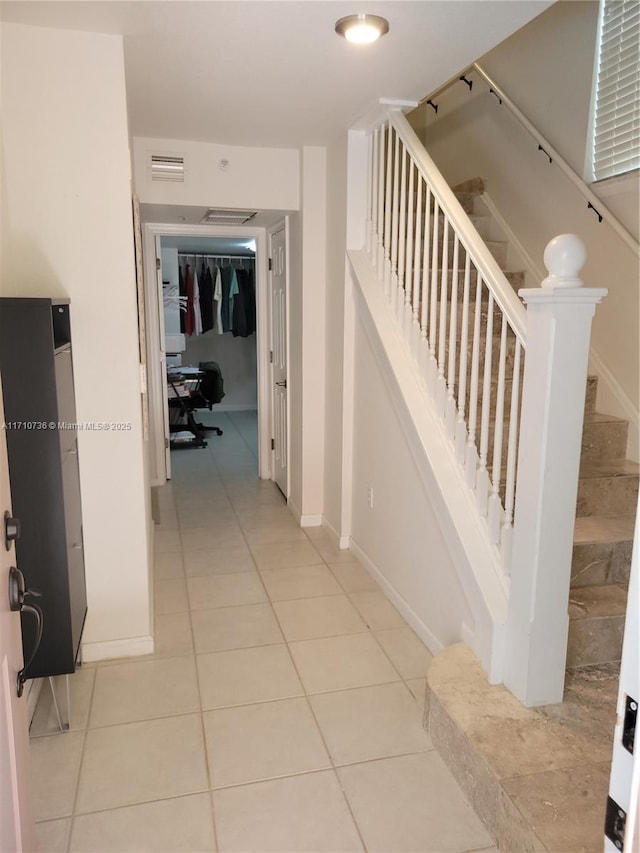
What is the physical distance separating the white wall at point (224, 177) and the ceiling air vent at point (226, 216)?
13 centimetres

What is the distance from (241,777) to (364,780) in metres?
0.40

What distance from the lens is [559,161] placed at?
3.25 metres

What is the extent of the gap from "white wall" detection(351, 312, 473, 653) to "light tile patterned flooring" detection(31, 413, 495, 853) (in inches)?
6.9

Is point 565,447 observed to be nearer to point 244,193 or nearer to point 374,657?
point 374,657

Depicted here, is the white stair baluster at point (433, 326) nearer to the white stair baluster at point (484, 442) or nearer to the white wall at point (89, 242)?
the white stair baluster at point (484, 442)

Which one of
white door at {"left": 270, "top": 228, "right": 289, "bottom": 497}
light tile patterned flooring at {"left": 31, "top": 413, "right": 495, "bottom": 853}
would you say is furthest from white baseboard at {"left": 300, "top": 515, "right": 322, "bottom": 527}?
light tile patterned flooring at {"left": 31, "top": 413, "right": 495, "bottom": 853}

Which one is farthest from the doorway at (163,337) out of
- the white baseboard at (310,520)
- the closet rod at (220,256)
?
the closet rod at (220,256)

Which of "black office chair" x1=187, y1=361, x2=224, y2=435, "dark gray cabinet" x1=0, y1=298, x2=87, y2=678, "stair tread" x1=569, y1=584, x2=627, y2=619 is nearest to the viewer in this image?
"dark gray cabinet" x1=0, y1=298, x2=87, y2=678

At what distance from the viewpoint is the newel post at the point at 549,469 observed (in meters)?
1.76

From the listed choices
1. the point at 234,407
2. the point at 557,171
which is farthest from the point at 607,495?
the point at 234,407

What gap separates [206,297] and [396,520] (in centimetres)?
520

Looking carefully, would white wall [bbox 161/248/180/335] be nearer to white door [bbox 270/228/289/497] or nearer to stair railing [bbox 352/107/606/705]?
white door [bbox 270/228/289/497]

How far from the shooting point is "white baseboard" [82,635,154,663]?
103 inches

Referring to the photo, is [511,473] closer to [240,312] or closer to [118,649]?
[118,649]
